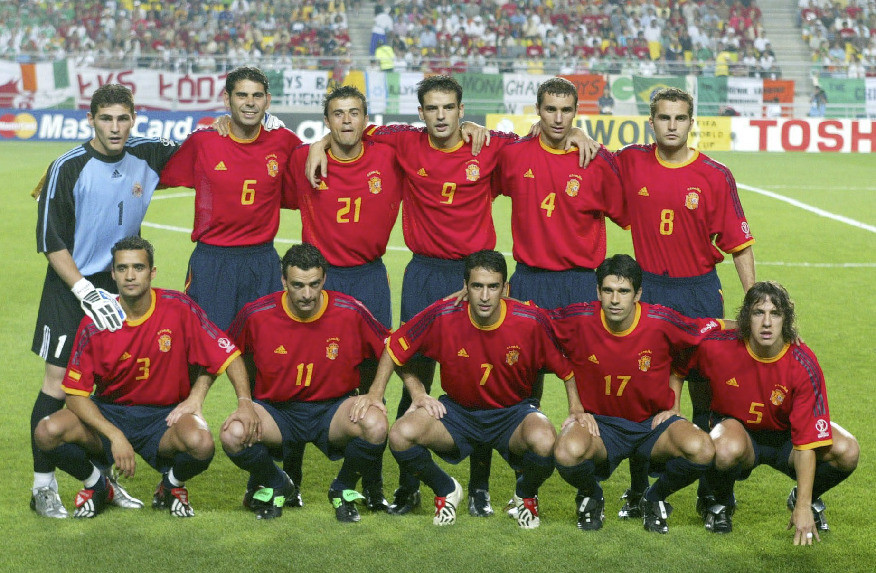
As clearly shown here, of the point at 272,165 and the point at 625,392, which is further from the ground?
the point at 272,165

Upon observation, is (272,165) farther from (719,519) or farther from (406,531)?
(719,519)

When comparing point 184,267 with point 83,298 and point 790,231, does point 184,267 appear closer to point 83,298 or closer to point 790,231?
point 83,298

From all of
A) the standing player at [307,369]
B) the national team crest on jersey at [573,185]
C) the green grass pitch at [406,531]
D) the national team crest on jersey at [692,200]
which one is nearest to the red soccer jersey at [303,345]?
the standing player at [307,369]

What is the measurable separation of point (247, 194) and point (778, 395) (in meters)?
3.18

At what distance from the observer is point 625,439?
5410 millimetres

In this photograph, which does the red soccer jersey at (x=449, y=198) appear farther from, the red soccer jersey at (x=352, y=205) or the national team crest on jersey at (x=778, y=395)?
the national team crest on jersey at (x=778, y=395)

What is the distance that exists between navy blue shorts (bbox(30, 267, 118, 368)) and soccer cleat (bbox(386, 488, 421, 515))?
191 cm

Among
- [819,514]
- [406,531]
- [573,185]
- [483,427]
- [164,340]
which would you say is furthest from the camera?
[573,185]

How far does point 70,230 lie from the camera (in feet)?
18.7

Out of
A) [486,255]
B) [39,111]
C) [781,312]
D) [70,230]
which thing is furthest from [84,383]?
[39,111]

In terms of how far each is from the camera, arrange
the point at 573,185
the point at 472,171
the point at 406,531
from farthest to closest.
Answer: the point at 472,171
the point at 573,185
the point at 406,531

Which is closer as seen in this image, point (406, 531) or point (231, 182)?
point (406, 531)

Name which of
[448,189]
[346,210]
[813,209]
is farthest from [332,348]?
[813,209]

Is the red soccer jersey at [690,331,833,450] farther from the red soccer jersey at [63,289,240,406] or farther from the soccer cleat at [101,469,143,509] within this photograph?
the soccer cleat at [101,469,143,509]
